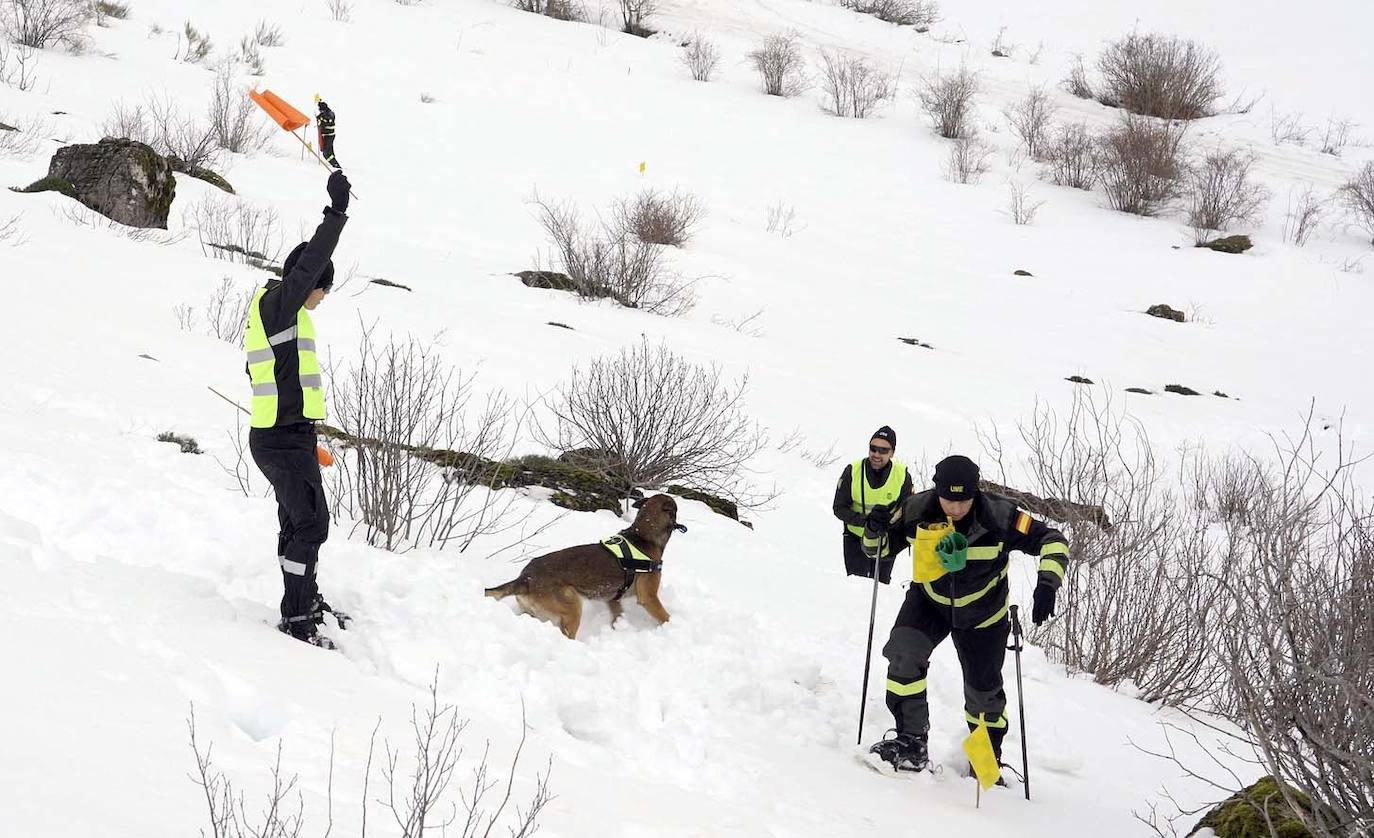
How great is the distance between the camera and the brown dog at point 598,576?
17.3ft

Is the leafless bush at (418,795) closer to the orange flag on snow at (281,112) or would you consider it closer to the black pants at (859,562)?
the black pants at (859,562)

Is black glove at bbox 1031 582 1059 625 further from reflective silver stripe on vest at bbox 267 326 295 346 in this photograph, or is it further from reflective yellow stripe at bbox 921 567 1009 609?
reflective silver stripe on vest at bbox 267 326 295 346

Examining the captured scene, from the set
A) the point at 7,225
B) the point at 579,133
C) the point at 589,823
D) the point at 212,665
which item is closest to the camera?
the point at 589,823

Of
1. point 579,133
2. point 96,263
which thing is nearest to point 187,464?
point 96,263

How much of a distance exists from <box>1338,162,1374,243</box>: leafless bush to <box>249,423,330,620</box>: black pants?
2388 centimetres

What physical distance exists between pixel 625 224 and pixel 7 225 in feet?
30.7

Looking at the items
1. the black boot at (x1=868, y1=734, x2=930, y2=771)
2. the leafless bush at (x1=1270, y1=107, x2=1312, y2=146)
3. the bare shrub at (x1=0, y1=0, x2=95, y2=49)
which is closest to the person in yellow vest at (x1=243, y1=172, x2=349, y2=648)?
the black boot at (x1=868, y1=734, x2=930, y2=771)

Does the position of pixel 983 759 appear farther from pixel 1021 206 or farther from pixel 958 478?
pixel 1021 206

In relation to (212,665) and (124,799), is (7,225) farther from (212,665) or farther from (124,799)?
(124,799)

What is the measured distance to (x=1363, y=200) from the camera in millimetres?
22500

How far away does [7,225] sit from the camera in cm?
1050

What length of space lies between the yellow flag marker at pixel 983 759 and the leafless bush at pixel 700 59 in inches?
1022

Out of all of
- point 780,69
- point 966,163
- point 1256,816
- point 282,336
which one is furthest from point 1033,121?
point 282,336

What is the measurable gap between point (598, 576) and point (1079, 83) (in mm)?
29750
